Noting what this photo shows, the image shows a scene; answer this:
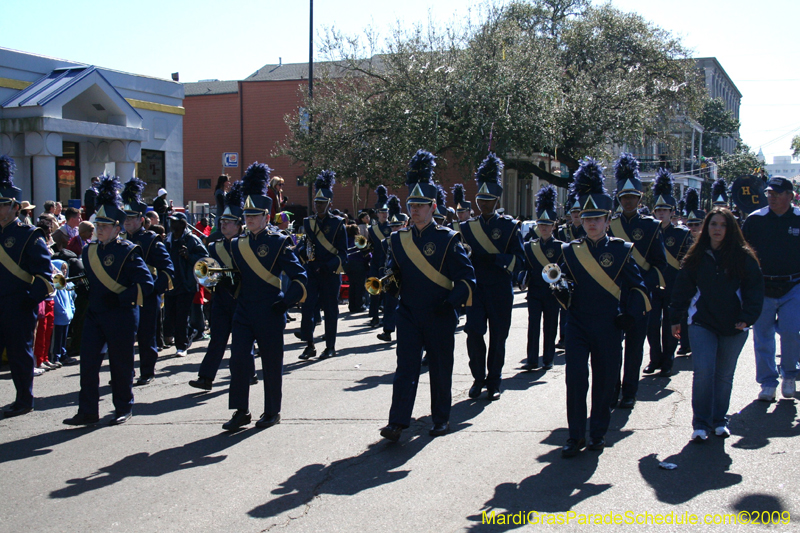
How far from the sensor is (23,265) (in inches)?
279

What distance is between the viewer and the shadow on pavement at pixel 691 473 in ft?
16.2

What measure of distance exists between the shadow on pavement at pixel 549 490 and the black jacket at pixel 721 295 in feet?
4.88

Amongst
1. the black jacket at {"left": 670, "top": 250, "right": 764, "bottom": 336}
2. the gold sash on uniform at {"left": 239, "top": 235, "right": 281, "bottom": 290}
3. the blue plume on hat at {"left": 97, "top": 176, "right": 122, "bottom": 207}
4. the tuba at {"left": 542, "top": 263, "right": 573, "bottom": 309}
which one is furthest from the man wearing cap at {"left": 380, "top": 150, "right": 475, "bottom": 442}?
the blue plume on hat at {"left": 97, "top": 176, "right": 122, "bottom": 207}

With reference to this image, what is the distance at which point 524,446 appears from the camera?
233 inches

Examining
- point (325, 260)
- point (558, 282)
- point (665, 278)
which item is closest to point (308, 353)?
point (325, 260)

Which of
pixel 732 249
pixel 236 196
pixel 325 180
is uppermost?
pixel 325 180

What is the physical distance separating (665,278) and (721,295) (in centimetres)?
338

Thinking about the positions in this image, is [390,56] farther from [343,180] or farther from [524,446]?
[524,446]

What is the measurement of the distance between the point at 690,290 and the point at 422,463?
8.82 ft

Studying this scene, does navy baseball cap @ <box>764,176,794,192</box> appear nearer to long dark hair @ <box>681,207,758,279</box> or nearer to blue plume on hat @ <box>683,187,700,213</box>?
long dark hair @ <box>681,207,758,279</box>

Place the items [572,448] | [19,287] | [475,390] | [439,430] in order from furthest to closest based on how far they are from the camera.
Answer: [475,390], [19,287], [439,430], [572,448]

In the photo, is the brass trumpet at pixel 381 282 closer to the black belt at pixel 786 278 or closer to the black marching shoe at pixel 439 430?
the black marching shoe at pixel 439 430

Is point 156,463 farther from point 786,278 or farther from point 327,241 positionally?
point 786,278

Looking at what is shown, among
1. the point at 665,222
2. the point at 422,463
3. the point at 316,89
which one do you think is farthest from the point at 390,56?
the point at 422,463
